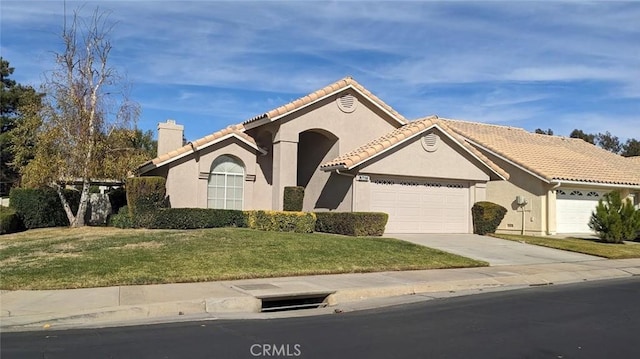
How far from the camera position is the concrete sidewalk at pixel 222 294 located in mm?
8109

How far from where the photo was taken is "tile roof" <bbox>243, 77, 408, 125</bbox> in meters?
21.2

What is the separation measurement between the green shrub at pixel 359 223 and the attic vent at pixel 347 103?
196 inches

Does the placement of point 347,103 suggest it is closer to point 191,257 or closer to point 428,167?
point 428,167

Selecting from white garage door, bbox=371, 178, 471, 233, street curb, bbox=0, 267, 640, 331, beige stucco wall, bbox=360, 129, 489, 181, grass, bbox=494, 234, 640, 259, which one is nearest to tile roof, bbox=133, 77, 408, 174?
beige stucco wall, bbox=360, 129, 489, 181

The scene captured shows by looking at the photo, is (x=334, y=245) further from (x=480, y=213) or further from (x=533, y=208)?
(x=533, y=208)

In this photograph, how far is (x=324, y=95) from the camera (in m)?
22.0

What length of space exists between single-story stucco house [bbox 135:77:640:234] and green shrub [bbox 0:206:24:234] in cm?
513

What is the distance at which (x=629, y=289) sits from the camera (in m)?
11.9

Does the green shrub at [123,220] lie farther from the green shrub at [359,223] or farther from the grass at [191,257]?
the green shrub at [359,223]

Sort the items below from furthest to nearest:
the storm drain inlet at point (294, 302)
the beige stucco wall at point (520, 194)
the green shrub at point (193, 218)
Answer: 1. the beige stucco wall at point (520, 194)
2. the green shrub at point (193, 218)
3. the storm drain inlet at point (294, 302)

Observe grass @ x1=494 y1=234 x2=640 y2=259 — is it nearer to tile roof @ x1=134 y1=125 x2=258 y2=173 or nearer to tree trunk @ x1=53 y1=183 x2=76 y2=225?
tile roof @ x1=134 y1=125 x2=258 y2=173

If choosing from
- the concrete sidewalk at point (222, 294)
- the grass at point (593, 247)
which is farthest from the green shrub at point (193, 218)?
the grass at point (593, 247)

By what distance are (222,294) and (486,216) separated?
50.8ft

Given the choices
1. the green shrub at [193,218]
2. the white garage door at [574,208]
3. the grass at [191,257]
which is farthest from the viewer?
the white garage door at [574,208]
